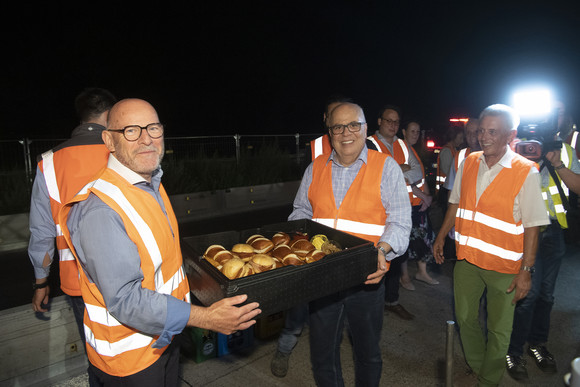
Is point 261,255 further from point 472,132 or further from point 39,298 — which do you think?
point 472,132

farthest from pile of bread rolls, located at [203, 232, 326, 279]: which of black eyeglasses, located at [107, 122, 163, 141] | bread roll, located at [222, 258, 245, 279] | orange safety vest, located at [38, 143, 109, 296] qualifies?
orange safety vest, located at [38, 143, 109, 296]

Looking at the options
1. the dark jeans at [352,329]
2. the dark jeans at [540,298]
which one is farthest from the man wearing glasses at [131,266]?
the dark jeans at [540,298]

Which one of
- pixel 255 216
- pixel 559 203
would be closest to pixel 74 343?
pixel 559 203

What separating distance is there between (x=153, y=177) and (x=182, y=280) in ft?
1.89

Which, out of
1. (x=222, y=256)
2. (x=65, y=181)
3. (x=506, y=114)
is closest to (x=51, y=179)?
(x=65, y=181)

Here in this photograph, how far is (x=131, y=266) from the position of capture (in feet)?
5.14

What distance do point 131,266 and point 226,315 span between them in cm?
45

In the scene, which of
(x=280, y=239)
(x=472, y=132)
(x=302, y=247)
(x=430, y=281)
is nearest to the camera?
(x=302, y=247)

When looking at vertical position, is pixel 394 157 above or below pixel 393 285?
above

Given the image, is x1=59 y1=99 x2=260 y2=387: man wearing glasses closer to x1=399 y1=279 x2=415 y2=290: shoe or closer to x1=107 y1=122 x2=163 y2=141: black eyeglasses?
x1=107 y1=122 x2=163 y2=141: black eyeglasses

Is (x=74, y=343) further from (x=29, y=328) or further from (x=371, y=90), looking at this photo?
(x=371, y=90)

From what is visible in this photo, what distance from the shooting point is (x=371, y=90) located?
3500 cm

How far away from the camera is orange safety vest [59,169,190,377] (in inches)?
64.9

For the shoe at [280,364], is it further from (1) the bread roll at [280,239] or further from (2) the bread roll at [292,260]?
(2) the bread roll at [292,260]
